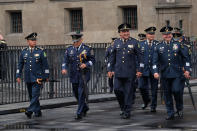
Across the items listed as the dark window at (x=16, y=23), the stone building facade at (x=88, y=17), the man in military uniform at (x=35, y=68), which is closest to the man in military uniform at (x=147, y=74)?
the man in military uniform at (x=35, y=68)

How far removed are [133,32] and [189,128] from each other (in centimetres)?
2343

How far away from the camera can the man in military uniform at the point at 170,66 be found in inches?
667

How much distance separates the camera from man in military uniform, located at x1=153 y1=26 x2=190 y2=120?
16.9 meters

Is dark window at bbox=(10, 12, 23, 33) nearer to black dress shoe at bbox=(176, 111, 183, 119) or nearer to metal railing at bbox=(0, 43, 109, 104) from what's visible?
metal railing at bbox=(0, 43, 109, 104)

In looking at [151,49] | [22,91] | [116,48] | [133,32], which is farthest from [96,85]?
[133,32]

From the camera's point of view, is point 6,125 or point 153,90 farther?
point 153,90

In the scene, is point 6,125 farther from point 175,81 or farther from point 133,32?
point 133,32

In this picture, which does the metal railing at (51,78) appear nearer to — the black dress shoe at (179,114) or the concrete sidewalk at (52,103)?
the concrete sidewalk at (52,103)

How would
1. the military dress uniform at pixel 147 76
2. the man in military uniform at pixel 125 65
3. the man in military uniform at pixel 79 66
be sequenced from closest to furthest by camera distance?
the man in military uniform at pixel 125 65, the man in military uniform at pixel 79 66, the military dress uniform at pixel 147 76

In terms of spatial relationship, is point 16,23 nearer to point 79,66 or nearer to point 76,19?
point 76,19

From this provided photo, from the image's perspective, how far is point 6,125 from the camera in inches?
657

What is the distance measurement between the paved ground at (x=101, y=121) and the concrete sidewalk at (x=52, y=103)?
17.2 inches

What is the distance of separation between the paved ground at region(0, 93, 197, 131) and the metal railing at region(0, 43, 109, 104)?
224cm

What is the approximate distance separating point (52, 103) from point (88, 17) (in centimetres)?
1917
